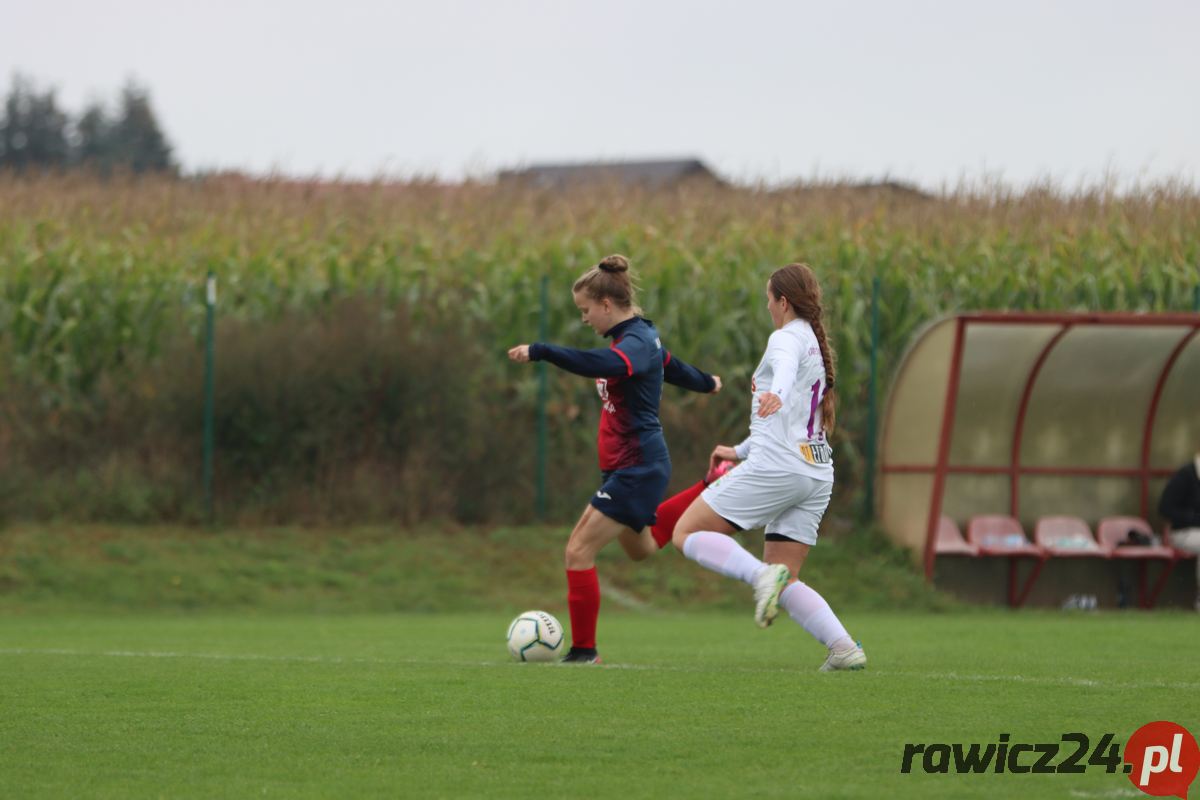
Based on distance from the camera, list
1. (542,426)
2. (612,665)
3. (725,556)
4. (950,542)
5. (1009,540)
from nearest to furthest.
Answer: (725,556) < (612,665) < (1009,540) < (950,542) < (542,426)

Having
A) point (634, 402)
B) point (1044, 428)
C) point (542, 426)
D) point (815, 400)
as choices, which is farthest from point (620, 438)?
point (542, 426)

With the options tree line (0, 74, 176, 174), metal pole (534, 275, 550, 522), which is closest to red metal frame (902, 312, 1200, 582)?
metal pole (534, 275, 550, 522)

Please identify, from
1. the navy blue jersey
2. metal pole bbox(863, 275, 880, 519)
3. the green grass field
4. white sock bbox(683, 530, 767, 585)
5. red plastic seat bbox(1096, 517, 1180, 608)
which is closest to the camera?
the green grass field

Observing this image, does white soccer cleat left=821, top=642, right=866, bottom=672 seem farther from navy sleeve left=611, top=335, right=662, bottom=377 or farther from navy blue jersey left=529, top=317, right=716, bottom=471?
navy sleeve left=611, top=335, right=662, bottom=377

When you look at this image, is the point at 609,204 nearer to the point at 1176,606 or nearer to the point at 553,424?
the point at 553,424

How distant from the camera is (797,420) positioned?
834 centimetres

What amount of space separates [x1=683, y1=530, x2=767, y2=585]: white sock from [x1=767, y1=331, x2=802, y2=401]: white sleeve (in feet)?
2.66

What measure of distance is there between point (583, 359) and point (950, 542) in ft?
30.6

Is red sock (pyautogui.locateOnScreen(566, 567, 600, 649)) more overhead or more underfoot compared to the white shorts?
more underfoot

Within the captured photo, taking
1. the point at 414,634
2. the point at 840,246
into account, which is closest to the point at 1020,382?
the point at 840,246

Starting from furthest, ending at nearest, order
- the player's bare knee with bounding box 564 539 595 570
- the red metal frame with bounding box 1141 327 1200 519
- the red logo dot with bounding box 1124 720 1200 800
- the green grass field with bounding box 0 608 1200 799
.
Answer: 1. the red metal frame with bounding box 1141 327 1200 519
2. the player's bare knee with bounding box 564 539 595 570
3. the green grass field with bounding box 0 608 1200 799
4. the red logo dot with bounding box 1124 720 1200 800

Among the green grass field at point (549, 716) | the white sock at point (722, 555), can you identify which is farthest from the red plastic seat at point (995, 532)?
the white sock at point (722, 555)

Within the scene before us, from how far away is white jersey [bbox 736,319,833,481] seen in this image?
8.23 m

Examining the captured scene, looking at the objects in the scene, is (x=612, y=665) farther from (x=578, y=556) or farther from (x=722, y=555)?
(x=722, y=555)
